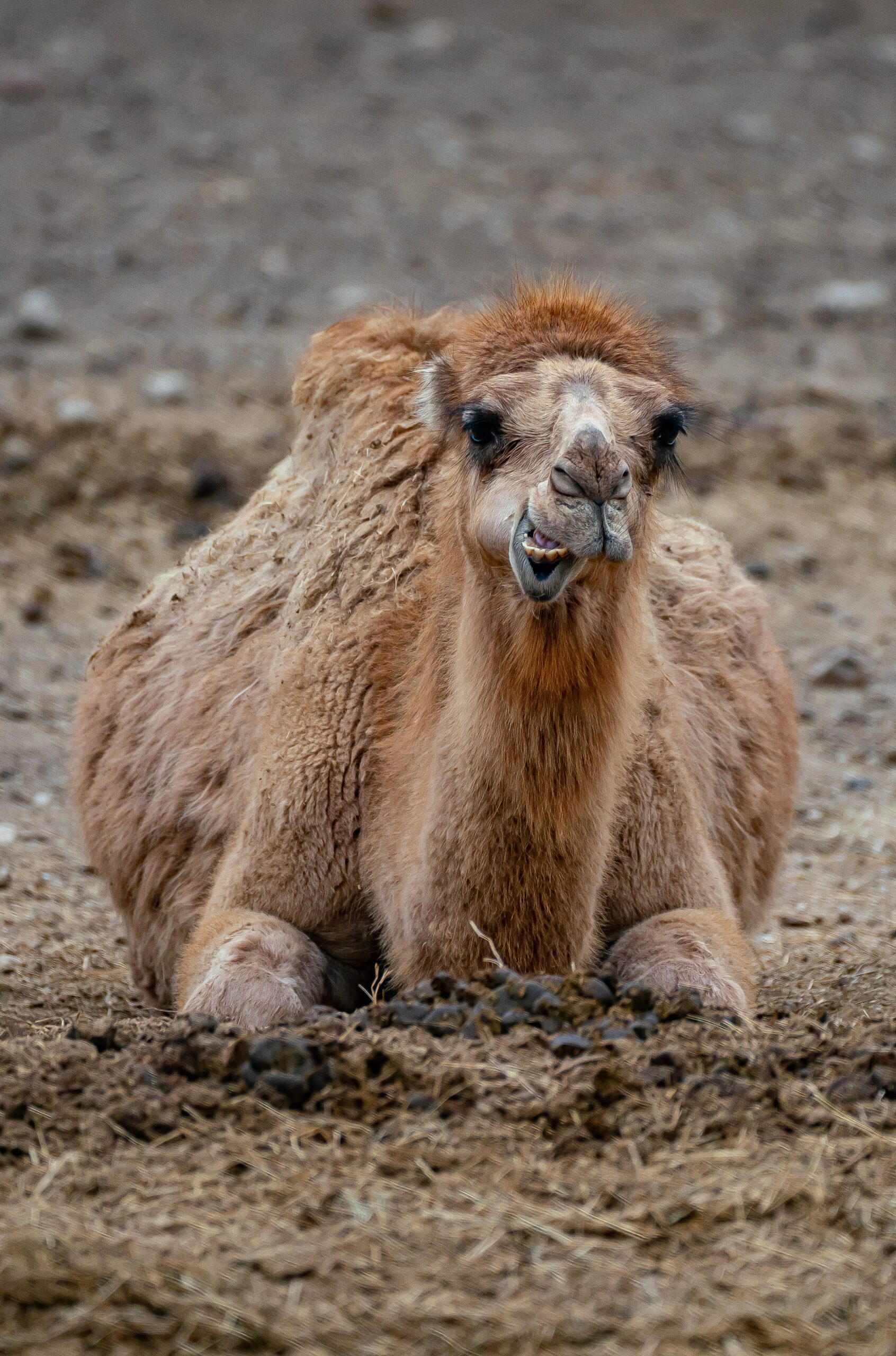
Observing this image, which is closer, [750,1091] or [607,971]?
Answer: [750,1091]

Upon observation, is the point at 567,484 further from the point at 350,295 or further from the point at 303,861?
the point at 350,295

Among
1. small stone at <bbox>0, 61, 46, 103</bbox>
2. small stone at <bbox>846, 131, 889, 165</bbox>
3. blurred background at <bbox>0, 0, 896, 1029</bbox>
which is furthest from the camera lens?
small stone at <bbox>0, 61, 46, 103</bbox>

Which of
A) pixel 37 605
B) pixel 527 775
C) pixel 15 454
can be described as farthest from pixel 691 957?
pixel 15 454

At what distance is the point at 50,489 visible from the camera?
12227 mm

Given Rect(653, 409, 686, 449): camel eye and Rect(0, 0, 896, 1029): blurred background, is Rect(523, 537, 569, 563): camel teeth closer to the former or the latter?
Rect(653, 409, 686, 449): camel eye

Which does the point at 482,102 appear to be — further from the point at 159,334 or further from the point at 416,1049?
the point at 416,1049

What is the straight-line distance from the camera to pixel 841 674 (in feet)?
33.4

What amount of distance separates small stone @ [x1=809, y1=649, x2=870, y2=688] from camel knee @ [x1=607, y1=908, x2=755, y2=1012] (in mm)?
5005

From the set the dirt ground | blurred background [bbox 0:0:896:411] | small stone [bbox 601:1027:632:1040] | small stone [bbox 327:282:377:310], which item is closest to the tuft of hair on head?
the dirt ground

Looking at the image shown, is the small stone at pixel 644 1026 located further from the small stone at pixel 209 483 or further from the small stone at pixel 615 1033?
the small stone at pixel 209 483

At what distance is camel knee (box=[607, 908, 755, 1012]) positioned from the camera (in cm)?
492

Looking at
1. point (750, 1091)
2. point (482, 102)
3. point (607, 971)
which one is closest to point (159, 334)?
point (482, 102)

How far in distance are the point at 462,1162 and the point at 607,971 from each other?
58.1 inches

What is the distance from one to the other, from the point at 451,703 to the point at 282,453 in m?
7.85
